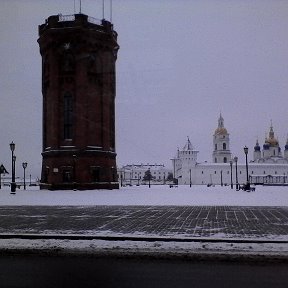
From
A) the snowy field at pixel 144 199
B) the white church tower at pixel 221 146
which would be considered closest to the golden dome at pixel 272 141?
the white church tower at pixel 221 146

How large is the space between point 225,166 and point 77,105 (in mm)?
107547

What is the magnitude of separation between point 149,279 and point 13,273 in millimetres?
2425

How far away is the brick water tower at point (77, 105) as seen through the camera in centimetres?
5181

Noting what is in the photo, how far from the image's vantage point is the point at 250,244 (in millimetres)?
10547

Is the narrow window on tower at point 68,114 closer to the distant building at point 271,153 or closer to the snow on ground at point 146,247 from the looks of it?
the snow on ground at point 146,247

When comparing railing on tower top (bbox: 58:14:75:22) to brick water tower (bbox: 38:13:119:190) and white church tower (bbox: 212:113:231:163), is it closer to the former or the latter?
brick water tower (bbox: 38:13:119:190)

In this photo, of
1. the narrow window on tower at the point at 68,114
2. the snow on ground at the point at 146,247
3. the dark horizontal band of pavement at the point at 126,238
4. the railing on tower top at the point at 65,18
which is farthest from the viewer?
the railing on tower top at the point at 65,18

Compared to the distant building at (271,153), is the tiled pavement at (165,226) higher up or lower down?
lower down

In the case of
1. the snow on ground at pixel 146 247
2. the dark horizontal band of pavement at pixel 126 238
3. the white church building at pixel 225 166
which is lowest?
the snow on ground at pixel 146 247

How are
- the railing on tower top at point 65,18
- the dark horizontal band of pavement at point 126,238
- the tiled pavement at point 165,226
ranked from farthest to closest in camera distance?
1. the railing on tower top at point 65,18
2. the tiled pavement at point 165,226
3. the dark horizontal band of pavement at point 126,238

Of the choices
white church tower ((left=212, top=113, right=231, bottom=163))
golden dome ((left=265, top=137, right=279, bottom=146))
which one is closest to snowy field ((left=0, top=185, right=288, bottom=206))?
white church tower ((left=212, top=113, right=231, bottom=163))

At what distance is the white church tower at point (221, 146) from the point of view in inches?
6648

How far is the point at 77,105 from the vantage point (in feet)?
173

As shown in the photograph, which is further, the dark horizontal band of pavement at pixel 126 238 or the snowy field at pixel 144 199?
the snowy field at pixel 144 199
